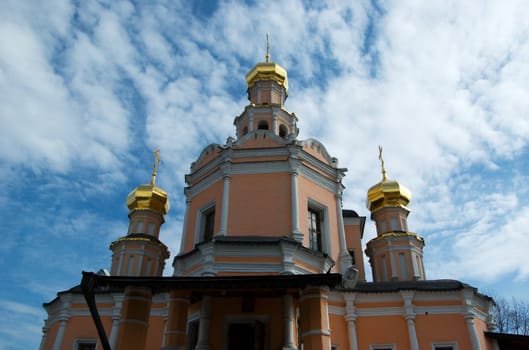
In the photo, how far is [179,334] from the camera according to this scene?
10281mm

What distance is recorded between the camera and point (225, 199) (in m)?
15.4

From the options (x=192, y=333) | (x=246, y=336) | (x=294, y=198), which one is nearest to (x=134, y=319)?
(x=192, y=333)

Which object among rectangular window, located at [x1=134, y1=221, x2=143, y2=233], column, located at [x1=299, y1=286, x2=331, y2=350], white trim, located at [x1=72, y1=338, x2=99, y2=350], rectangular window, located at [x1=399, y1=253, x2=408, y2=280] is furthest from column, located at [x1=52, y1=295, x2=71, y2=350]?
rectangular window, located at [x1=399, y1=253, x2=408, y2=280]

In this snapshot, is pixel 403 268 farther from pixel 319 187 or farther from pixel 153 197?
pixel 153 197

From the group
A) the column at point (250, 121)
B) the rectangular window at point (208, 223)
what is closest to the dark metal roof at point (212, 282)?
the rectangular window at point (208, 223)

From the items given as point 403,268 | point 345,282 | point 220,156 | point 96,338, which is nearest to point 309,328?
point 345,282

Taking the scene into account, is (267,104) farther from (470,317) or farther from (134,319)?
(134,319)

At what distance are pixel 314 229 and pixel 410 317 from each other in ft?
15.3

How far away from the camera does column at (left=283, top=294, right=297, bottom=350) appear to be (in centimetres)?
1104

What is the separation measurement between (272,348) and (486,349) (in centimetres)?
870

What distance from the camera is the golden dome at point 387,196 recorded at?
2480cm

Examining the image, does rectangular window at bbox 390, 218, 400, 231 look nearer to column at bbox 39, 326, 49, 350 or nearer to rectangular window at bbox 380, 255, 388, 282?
rectangular window at bbox 380, 255, 388, 282

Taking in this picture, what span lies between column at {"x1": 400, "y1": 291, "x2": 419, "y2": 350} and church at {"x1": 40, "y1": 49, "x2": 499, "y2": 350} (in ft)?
0.12

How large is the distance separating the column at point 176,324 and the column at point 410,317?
8.82m
